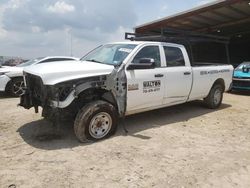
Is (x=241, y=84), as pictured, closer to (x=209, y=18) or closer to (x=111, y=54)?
(x=209, y=18)

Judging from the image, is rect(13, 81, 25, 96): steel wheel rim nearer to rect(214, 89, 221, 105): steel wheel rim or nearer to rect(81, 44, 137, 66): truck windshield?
rect(81, 44, 137, 66): truck windshield

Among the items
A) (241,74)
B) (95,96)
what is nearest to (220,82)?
(241,74)

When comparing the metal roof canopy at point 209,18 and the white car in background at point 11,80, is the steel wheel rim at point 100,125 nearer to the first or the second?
the white car in background at point 11,80

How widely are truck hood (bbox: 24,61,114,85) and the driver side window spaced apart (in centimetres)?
71

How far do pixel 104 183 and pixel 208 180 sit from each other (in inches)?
55.2

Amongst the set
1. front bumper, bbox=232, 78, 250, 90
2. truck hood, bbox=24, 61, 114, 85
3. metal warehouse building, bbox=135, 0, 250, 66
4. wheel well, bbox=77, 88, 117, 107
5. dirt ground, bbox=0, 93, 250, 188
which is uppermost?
metal warehouse building, bbox=135, 0, 250, 66

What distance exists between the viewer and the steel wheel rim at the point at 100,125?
16.6 feet

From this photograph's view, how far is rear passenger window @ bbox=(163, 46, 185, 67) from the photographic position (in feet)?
21.0

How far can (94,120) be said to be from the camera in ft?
16.5

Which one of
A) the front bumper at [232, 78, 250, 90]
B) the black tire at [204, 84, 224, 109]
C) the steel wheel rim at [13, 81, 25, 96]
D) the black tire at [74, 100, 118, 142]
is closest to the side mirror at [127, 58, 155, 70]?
the black tire at [74, 100, 118, 142]

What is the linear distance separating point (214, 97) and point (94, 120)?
4441mm

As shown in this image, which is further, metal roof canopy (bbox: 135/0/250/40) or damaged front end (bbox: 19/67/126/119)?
metal roof canopy (bbox: 135/0/250/40)

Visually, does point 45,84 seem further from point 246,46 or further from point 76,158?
point 246,46

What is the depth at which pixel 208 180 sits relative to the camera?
3.79m
